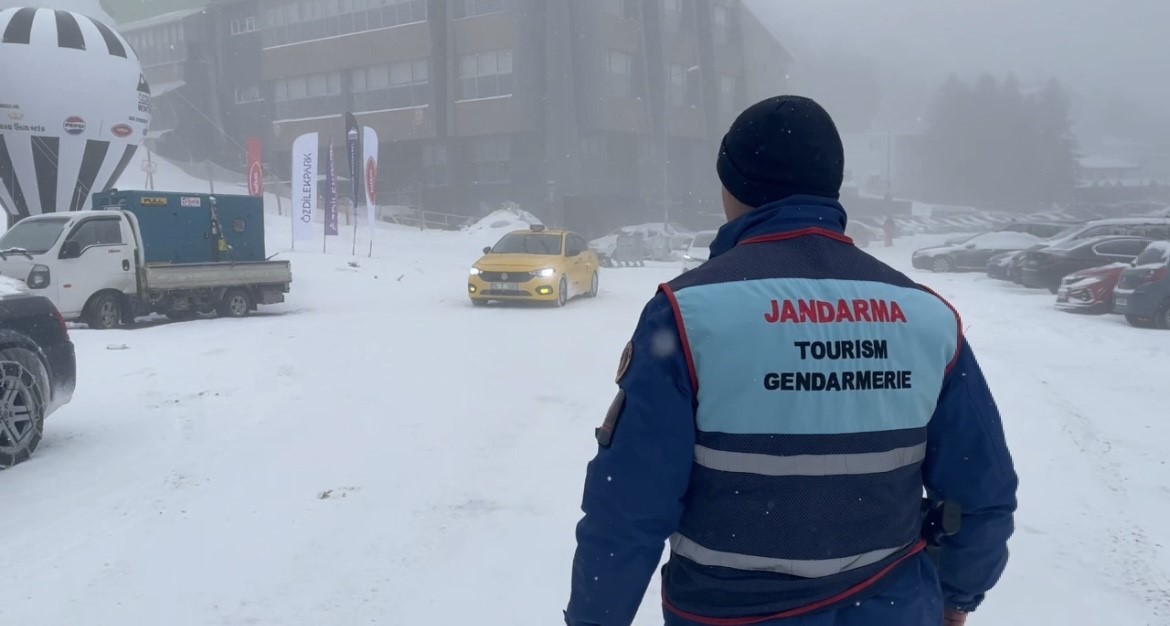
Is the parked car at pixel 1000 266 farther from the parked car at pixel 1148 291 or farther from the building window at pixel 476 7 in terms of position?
the building window at pixel 476 7

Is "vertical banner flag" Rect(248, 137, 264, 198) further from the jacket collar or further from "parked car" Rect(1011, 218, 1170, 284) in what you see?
the jacket collar

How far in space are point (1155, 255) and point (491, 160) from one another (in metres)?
36.4

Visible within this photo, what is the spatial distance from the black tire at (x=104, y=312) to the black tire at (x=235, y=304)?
7.46 feet

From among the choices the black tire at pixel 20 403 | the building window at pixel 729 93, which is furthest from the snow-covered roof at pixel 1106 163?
the black tire at pixel 20 403

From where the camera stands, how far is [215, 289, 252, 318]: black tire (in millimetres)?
18719

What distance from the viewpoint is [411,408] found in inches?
358

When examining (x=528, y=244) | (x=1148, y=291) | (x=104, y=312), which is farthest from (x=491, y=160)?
(x=1148, y=291)

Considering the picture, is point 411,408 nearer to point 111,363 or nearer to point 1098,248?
point 111,363

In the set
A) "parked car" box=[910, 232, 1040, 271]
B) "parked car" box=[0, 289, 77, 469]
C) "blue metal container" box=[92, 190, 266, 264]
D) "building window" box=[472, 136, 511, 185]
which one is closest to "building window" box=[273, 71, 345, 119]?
"building window" box=[472, 136, 511, 185]

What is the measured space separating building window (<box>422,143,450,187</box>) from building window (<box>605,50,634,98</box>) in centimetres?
933

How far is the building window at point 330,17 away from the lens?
159ft

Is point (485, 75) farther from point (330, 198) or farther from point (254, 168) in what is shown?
point (330, 198)

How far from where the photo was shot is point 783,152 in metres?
2.25

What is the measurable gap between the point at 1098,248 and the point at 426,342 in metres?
16.7
